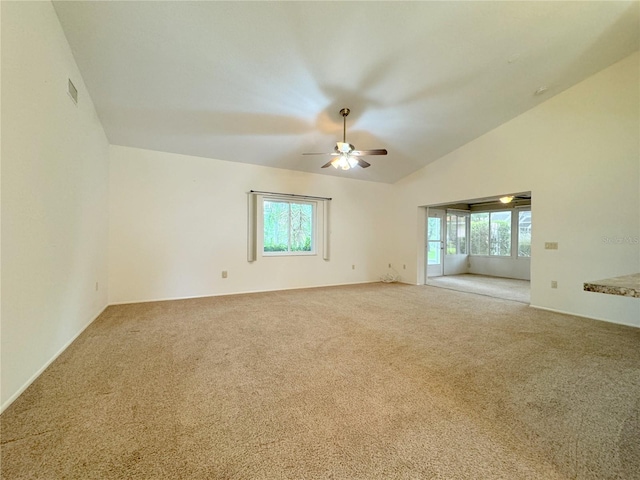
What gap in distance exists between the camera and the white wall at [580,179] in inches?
126

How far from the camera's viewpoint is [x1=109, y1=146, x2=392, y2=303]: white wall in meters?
4.11

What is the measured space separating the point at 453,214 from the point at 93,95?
8340mm

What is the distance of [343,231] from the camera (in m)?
6.09

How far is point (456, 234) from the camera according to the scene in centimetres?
800

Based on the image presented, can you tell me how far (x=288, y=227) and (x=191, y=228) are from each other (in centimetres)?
188

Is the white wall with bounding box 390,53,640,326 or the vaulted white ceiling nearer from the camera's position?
the vaulted white ceiling

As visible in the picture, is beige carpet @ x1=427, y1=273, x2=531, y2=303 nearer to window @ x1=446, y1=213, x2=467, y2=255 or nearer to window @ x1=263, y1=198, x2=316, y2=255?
window @ x1=446, y1=213, x2=467, y2=255

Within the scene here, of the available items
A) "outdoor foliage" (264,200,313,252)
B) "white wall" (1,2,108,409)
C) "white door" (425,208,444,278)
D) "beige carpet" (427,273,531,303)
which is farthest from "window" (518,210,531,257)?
"white wall" (1,2,108,409)

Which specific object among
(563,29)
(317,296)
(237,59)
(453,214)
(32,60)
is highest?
(563,29)

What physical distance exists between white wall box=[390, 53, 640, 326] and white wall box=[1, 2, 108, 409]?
579 centimetres

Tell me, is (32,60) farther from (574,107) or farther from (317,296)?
(574,107)

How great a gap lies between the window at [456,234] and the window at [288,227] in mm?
4571

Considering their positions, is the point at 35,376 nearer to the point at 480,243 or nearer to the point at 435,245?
the point at 435,245

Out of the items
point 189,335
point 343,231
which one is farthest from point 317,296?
point 189,335
